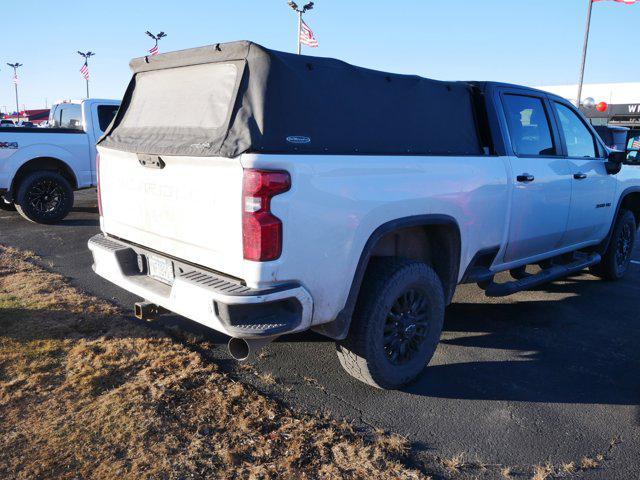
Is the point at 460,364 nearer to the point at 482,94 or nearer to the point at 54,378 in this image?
the point at 482,94

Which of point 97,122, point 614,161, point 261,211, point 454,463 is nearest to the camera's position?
point 261,211

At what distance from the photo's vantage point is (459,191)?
146 inches

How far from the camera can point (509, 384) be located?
374cm

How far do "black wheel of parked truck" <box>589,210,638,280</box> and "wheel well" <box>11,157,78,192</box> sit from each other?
832 cm

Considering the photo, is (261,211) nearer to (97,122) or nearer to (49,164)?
(49,164)

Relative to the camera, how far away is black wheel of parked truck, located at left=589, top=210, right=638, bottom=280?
20.3ft

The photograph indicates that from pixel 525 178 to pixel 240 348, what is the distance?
273cm

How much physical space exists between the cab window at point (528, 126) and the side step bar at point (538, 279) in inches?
42.2

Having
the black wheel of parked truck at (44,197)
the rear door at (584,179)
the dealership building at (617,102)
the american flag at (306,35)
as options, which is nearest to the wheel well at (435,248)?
the rear door at (584,179)

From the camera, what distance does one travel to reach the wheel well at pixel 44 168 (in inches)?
353

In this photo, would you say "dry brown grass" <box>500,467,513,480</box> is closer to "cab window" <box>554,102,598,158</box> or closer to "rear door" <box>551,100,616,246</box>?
"rear door" <box>551,100,616,246</box>

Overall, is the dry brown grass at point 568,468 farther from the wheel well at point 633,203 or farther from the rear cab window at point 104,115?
the rear cab window at point 104,115

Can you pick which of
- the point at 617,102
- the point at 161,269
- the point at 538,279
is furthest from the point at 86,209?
the point at 617,102

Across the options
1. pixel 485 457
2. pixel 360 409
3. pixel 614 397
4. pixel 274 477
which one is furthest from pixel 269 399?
pixel 614 397
